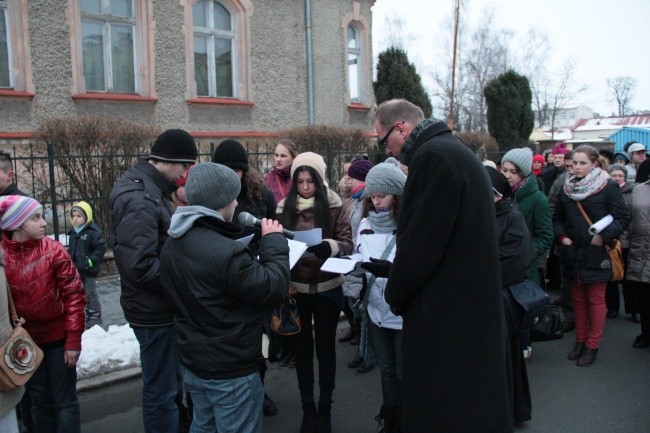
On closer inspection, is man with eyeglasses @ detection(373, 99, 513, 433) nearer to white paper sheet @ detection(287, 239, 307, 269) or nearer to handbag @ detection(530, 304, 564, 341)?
white paper sheet @ detection(287, 239, 307, 269)

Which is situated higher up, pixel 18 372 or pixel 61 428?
pixel 18 372

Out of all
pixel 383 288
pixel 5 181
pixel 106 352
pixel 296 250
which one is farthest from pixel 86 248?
pixel 383 288

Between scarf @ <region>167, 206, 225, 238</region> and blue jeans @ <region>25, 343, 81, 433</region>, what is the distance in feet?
4.20

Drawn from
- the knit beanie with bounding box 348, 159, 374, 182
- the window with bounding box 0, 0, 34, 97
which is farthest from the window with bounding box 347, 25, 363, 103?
the knit beanie with bounding box 348, 159, 374, 182

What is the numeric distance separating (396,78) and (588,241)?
12.4 m

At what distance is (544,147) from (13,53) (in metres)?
14.5

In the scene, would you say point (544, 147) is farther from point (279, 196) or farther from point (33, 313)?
point (33, 313)

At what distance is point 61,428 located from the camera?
10.6 feet

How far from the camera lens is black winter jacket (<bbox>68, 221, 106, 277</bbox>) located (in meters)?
6.21

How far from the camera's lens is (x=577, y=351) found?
208 inches

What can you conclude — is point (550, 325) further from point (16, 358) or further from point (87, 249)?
point (87, 249)

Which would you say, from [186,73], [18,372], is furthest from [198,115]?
[18,372]

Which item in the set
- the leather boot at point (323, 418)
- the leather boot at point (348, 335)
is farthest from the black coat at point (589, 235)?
the leather boot at point (323, 418)

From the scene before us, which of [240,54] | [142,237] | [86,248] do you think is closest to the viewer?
[142,237]
